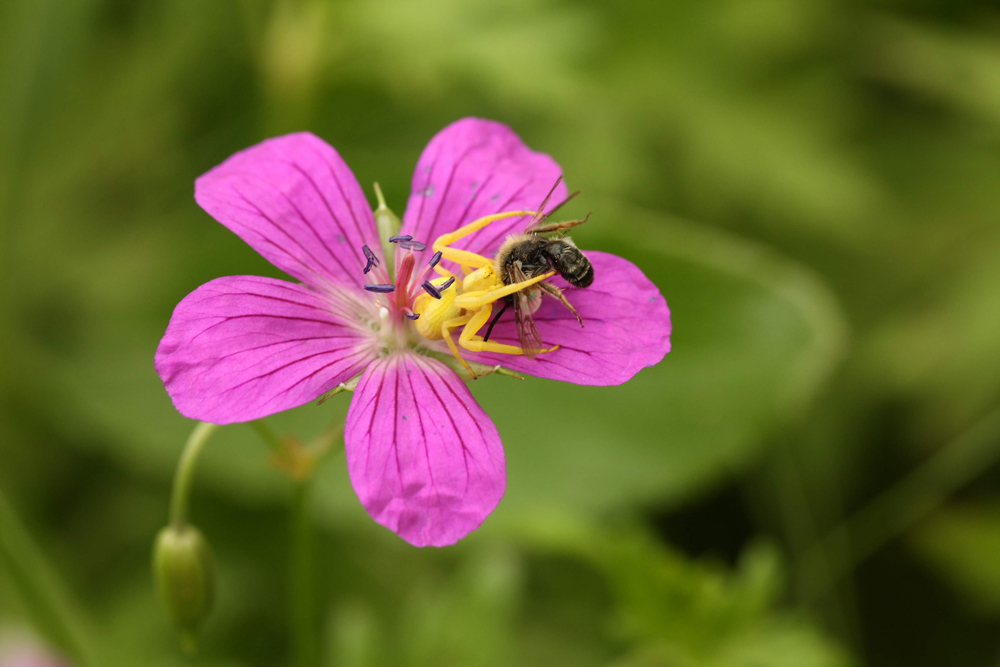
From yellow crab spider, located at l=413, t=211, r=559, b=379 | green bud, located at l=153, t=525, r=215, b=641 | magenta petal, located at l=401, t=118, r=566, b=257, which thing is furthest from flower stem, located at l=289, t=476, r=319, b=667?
magenta petal, located at l=401, t=118, r=566, b=257

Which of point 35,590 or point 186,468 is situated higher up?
point 186,468

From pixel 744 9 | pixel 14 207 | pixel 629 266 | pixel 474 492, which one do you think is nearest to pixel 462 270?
pixel 629 266

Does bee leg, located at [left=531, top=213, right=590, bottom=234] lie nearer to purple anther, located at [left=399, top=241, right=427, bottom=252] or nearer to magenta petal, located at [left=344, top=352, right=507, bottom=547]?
purple anther, located at [left=399, top=241, right=427, bottom=252]

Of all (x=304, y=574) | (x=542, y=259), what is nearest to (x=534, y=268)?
(x=542, y=259)

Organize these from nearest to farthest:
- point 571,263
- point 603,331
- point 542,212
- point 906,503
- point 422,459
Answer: point 422,459 < point 571,263 < point 603,331 < point 542,212 < point 906,503

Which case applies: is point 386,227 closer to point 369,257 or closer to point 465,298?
point 369,257

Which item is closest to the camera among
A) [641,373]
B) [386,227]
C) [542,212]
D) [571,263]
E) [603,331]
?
[571,263]

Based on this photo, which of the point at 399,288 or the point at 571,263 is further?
the point at 399,288

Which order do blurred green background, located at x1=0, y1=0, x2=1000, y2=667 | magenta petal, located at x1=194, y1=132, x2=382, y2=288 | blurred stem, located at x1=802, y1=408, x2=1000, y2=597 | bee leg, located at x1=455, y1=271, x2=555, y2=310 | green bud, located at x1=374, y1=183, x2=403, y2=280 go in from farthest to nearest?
blurred stem, located at x1=802, y1=408, x2=1000, y2=597
blurred green background, located at x1=0, y1=0, x2=1000, y2=667
green bud, located at x1=374, y1=183, x2=403, y2=280
magenta petal, located at x1=194, y1=132, x2=382, y2=288
bee leg, located at x1=455, y1=271, x2=555, y2=310
